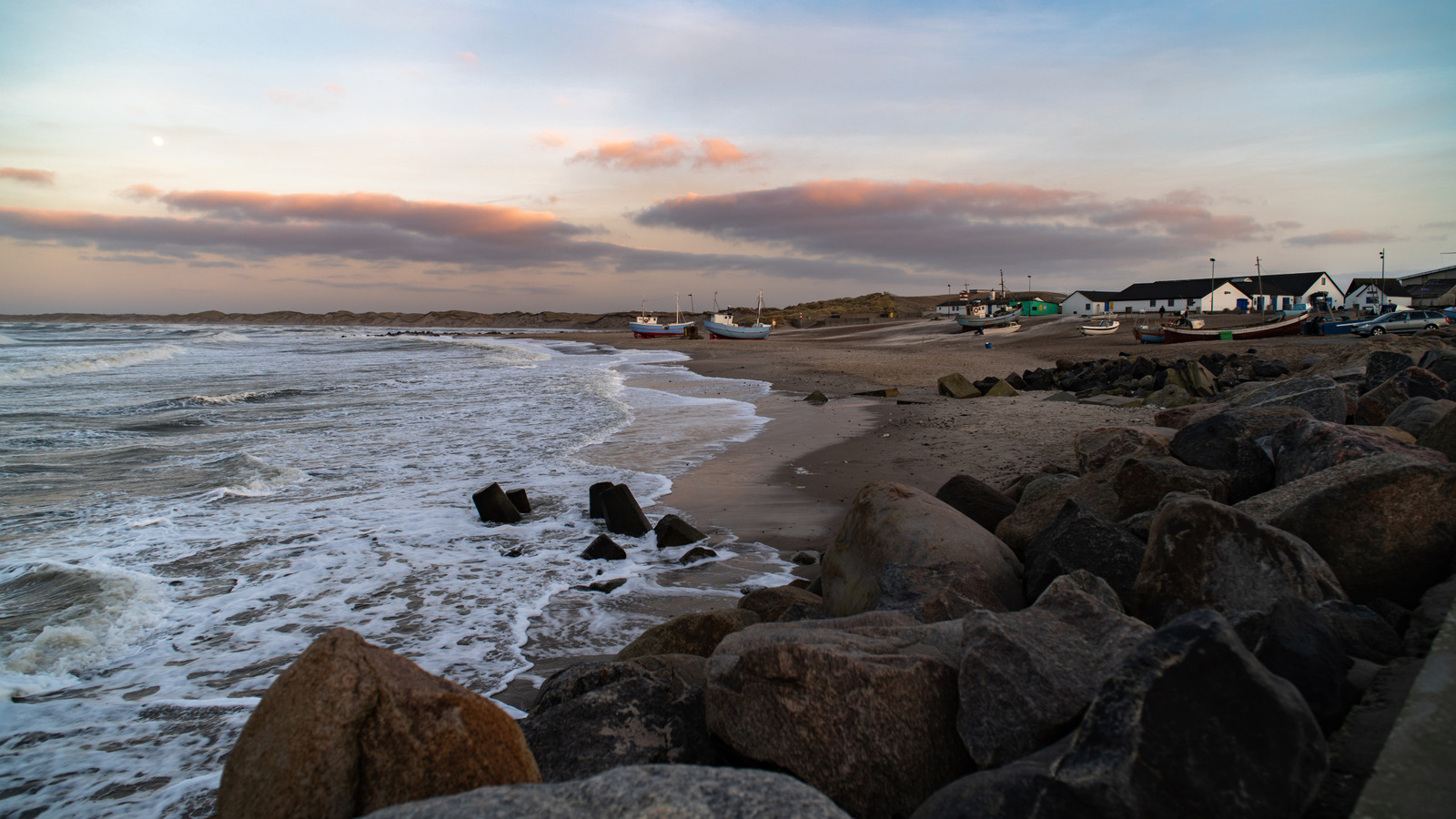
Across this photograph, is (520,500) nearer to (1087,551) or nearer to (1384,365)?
(1087,551)

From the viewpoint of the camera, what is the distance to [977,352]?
37.8 metres

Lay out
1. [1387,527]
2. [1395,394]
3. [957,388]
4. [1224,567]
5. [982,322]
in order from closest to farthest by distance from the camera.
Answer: [1224,567]
[1387,527]
[1395,394]
[957,388]
[982,322]

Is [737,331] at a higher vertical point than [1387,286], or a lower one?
lower

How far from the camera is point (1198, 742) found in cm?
188

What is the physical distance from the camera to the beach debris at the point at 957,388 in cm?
1789

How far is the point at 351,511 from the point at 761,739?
725 centimetres

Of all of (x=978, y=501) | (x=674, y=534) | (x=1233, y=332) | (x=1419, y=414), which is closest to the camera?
(x=1419, y=414)

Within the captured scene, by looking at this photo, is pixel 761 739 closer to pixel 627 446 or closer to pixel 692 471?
pixel 692 471

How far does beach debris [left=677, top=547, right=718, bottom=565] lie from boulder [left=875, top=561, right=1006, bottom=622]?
275 cm

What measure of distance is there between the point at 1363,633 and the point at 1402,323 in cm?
4212

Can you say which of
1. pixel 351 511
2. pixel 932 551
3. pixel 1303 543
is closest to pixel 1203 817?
pixel 1303 543

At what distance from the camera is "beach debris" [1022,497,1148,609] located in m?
4.11

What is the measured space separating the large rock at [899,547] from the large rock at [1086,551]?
0.25 meters

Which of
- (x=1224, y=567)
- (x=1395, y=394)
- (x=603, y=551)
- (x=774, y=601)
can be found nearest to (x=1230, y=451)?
(x=1395, y=394)
